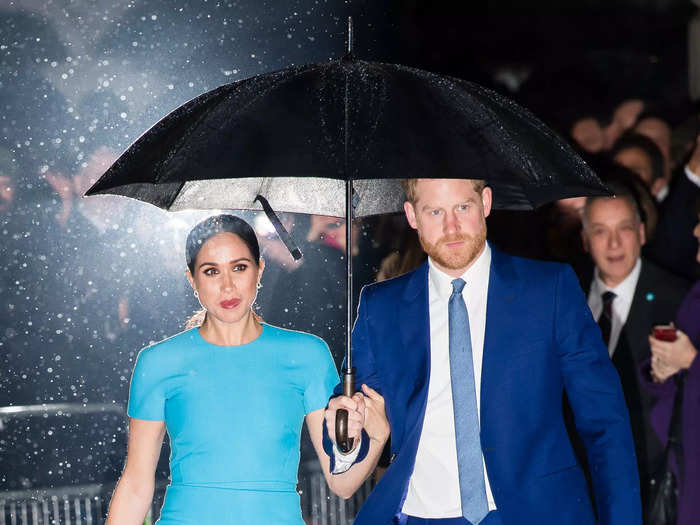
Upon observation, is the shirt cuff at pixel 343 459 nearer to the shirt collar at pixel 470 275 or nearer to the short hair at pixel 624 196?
the shirt collar at pixel 470 275

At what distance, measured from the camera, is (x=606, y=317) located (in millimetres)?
4902

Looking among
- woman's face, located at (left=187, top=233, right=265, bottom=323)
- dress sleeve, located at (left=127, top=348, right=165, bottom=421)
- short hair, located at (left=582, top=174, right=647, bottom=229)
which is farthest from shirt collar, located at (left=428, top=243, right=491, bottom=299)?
short hair, located at (left=582, top=174, right=647, bottom=229)

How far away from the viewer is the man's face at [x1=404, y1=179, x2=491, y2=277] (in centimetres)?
299

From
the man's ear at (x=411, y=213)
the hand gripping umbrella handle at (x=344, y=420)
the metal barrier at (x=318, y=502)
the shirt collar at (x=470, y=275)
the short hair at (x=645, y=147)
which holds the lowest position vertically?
the metal barrier at (x=318, y=502)

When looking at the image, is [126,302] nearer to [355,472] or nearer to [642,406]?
[355,472]

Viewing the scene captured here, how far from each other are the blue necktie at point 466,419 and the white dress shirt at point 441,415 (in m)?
0.03

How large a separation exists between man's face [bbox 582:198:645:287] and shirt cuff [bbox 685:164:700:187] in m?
0.52

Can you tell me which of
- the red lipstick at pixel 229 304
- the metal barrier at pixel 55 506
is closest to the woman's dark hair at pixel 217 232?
the red lipstick at pixel 229 304

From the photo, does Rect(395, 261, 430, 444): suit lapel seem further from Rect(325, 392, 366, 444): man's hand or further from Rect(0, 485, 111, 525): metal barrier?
Rect(0, 485, 111, 525): metal barrier

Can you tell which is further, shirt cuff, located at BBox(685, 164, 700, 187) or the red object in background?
shirt cuff, located at BBox(685, 164, 700, 187)

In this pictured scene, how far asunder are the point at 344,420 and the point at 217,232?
2.80ft

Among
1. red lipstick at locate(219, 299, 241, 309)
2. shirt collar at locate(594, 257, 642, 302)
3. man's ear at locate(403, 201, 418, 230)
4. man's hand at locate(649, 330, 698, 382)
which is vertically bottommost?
man's hand at locate(649, 330, 698, 382)

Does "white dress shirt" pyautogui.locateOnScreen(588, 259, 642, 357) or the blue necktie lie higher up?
"white dress shirt" pyautogui.locateOnScreen(588, 259, 642, 357)

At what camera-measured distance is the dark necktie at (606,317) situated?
4.88 meters
